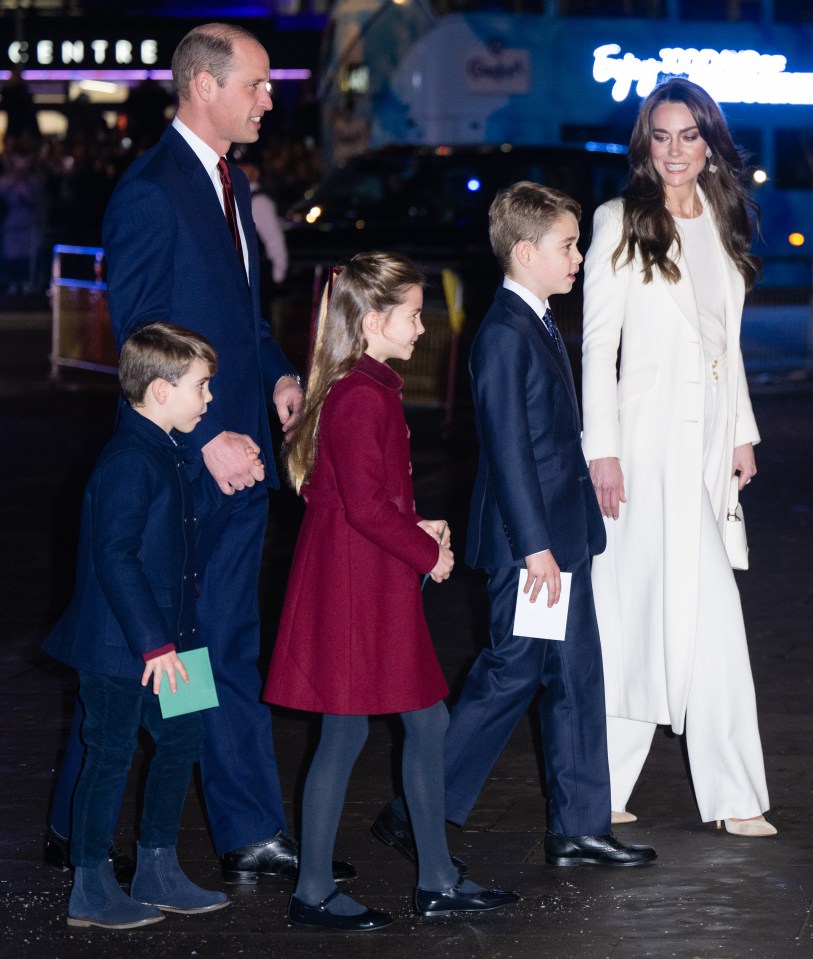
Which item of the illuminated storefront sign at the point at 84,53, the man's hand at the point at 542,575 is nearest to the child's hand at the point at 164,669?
the man's hand at the point at 542,575

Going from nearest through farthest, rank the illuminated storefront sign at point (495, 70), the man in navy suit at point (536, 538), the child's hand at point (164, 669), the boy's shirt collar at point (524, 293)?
the child's hand at point (164, 669) → the man in navy suit at point (536, 538) → the boy's shirt collar at point (524, 293) → the illuminated storefront sign at point (495, 70)

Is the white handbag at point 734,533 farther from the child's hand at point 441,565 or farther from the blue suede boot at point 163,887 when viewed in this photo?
the blue suede boot at point 163,887

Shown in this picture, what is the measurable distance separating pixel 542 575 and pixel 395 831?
2.82 ft

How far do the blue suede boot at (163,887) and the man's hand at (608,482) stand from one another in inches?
60.1

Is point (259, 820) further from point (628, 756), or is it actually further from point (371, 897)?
point (628, 756)

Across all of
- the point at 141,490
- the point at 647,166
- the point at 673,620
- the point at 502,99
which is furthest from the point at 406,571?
the point at 502,99

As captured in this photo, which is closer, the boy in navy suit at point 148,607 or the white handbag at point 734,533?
the boy in navy suit at point 148,607

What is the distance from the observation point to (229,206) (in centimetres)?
489

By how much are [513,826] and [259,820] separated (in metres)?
0.79

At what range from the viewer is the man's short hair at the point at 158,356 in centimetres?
434

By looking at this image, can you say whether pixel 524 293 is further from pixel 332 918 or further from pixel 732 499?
pixel 332 918

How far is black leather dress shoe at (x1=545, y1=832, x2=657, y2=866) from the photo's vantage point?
4.75m

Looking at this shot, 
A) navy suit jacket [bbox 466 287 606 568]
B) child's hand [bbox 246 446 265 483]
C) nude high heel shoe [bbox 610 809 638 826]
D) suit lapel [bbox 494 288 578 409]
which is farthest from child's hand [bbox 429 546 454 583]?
nude high heel shoe [bbox 610 809 638 826]

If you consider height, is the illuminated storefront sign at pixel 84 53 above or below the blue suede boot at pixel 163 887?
above
